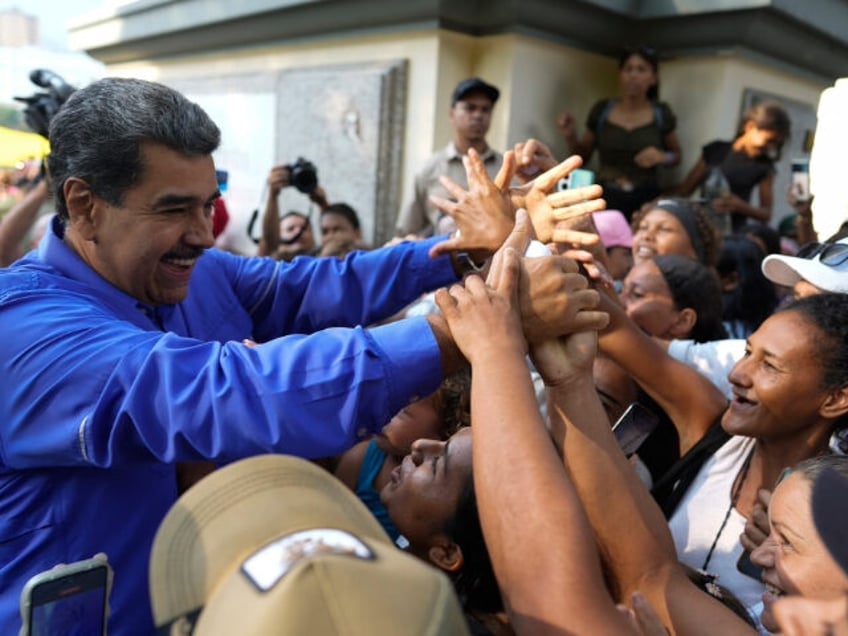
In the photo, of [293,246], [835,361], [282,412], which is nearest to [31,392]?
[282,412]

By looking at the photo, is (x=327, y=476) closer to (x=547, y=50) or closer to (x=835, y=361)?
(x=835, y=361)

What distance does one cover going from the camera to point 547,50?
181 inches

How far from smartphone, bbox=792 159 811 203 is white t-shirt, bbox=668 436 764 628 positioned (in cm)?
229

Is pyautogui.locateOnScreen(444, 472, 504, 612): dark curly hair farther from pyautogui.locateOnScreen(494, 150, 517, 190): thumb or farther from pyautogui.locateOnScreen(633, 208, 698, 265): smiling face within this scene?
pyautogui.locateOnScreen(633, 208, 698, 265): smiling face

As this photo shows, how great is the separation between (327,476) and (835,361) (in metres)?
1.47

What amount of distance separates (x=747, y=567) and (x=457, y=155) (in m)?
3.09

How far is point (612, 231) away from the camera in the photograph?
3709 millimetres

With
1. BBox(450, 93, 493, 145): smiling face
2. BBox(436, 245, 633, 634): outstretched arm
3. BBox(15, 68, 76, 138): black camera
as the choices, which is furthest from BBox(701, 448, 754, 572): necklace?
BBox(15, 68, 76, 138): black camera

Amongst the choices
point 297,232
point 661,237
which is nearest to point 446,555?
point 661,237

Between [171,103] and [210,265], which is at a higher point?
[171,103]

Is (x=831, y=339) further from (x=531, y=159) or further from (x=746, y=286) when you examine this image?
(x=746, y=286)

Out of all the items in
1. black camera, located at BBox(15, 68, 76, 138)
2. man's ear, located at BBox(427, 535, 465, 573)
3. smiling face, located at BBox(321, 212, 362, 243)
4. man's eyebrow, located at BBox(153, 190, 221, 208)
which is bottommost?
man's ear, located at BBox(427, 535, 465, 573)

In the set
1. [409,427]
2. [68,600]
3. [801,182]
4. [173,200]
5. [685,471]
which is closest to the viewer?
[68,600]

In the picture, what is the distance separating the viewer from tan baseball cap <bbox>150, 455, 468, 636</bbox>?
603 mm
